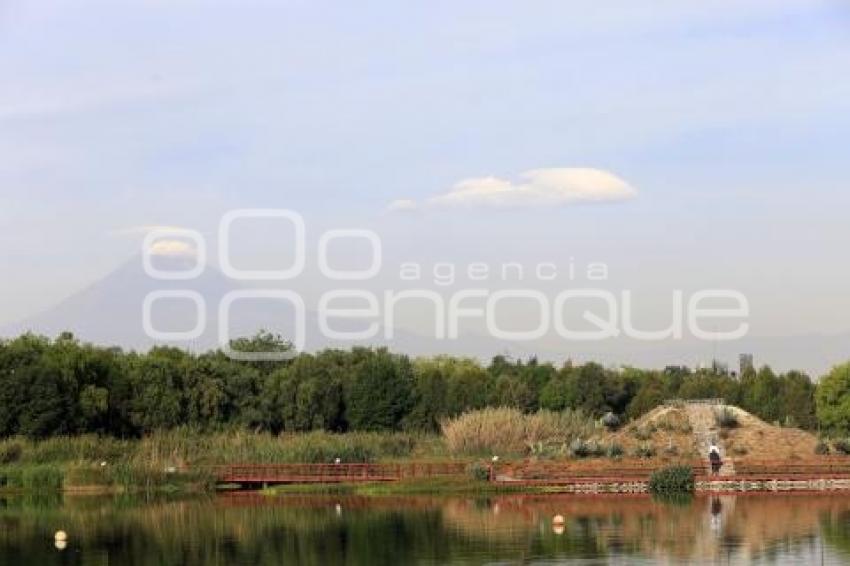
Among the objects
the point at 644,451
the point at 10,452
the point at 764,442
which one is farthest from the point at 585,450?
the point at 10,452

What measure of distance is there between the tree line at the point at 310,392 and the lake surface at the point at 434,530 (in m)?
19.4

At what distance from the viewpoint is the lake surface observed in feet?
110

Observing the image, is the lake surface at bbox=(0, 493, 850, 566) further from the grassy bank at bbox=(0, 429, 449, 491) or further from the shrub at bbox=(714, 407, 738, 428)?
the shrub at bbox=(714, 407, 738, 428)

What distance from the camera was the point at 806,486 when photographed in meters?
50.2

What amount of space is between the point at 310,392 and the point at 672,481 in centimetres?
3562

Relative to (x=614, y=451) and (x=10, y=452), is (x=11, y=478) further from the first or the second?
(x=614, y=451)

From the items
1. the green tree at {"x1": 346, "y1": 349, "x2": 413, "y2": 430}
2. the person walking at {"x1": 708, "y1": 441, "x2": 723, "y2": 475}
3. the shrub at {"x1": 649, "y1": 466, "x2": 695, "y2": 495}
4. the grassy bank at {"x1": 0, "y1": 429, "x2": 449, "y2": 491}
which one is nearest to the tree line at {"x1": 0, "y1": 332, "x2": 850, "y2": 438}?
the green tree at {"x1": 346, "y1": 349, "x2": 413, "y2": 430}

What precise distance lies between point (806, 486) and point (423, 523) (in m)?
15.6

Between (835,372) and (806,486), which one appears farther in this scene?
(835,372)

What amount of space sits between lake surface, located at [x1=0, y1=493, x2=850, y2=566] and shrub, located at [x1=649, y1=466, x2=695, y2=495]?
64.6 inches

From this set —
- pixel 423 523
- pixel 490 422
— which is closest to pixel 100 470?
pixel 490 422

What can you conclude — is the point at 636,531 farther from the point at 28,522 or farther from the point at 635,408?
the point at 635,408

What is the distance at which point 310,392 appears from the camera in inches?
3248

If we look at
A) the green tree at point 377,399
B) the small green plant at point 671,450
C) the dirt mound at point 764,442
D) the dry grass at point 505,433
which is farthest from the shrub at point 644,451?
the green tree at point 377,399
